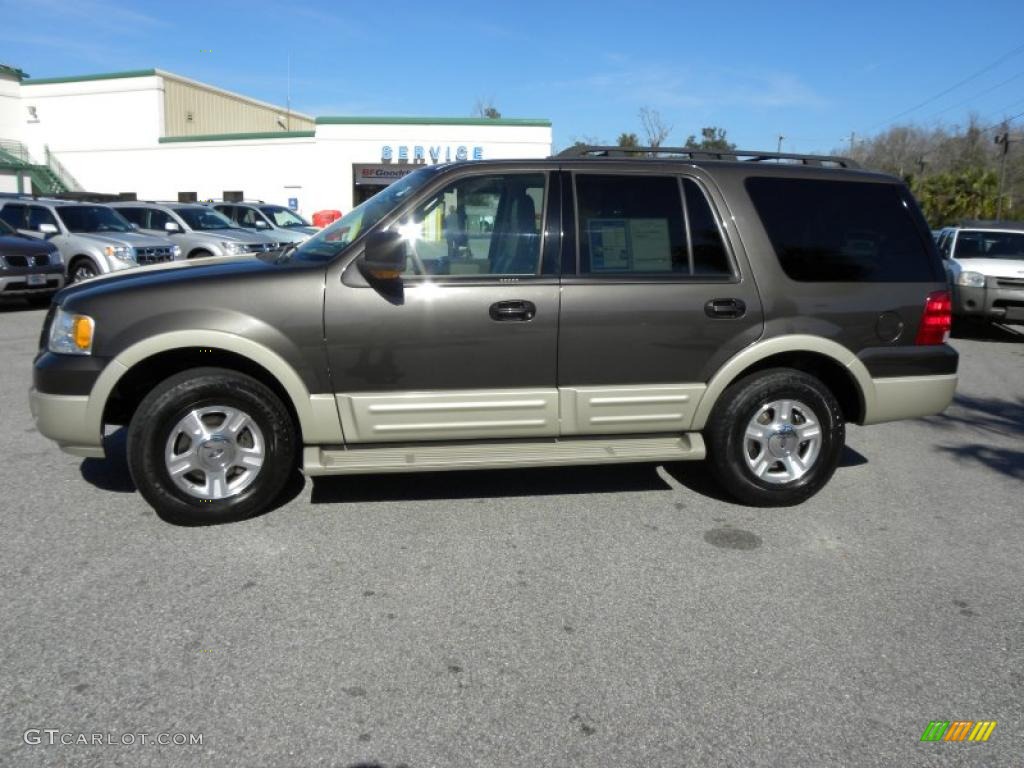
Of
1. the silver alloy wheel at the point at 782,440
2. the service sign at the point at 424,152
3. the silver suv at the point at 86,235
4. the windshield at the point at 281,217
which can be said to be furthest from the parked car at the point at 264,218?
the silver alloy wheel at the point at 782,440

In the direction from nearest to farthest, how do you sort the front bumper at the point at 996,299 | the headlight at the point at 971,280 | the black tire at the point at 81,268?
the front bumper at the point at 996,299 < the headlight at the point at 971,280 < the black tire at the point at 81,268

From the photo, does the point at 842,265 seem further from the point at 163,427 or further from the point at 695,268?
the point at 163,427

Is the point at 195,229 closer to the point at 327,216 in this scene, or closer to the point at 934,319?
the point at 327,216

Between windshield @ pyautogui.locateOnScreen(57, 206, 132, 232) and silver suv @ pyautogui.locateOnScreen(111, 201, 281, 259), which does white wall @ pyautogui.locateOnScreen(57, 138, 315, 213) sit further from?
windshield @ pyautogui.locateOnScreen(57, 206, 132, 232)

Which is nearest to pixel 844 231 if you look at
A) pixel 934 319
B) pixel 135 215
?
pixel 934 319

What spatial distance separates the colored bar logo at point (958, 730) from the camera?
267 cm

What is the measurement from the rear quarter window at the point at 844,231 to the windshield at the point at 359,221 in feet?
6.49

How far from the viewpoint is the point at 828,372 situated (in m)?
4.93

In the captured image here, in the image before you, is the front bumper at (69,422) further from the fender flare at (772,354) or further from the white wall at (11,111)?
the white wall at (11,111)

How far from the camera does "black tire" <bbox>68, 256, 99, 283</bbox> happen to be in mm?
13828

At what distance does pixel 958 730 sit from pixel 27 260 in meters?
14.2

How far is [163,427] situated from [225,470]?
39 cm

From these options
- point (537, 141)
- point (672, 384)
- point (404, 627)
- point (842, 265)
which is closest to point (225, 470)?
point (404, 627)

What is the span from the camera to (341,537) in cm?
418
